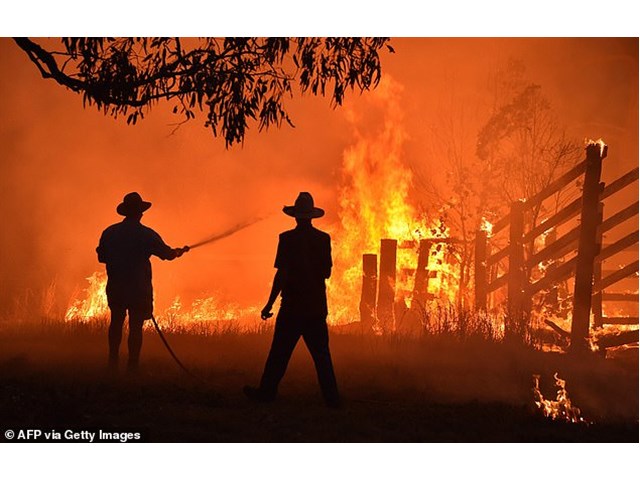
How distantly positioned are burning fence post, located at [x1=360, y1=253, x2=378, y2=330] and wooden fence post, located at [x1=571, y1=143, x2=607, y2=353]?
3.93 m

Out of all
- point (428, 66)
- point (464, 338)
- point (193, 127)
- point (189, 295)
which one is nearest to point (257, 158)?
point (193, 127)

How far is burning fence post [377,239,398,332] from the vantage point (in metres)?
14.4

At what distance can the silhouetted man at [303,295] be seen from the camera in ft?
28.3

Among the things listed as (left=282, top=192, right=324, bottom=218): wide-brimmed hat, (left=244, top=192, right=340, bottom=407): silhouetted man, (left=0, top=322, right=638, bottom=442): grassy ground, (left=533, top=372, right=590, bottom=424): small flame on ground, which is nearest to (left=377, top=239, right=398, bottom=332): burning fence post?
(left=0, top=322, right=638, bottom=442): grassy ground

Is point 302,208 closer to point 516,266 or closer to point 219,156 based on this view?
point 516,266

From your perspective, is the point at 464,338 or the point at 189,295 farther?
the point at 189,295

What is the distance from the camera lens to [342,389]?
31.4 feet

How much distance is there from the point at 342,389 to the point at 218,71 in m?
4.09

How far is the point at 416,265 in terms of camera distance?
15711mm

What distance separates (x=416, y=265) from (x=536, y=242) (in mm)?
2598

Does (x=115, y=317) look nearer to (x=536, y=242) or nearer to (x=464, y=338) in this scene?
(x=464, y=338)

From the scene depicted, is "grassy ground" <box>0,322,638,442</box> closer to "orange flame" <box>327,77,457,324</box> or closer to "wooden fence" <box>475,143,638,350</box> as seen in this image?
"wooden fence" <box>475,143,638,350</box>

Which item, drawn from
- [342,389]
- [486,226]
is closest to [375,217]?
[486,226]

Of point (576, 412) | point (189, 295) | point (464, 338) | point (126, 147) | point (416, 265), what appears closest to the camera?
point (576, 412)
